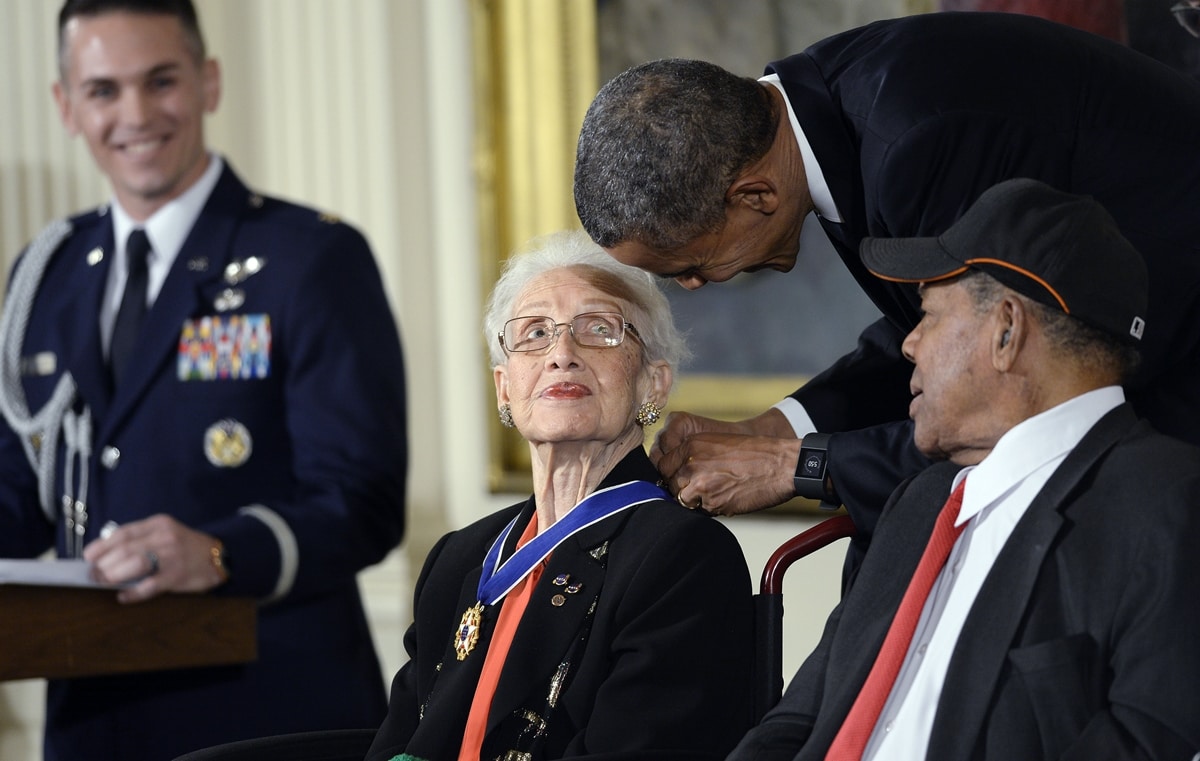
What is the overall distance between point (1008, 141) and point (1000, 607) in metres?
0.60

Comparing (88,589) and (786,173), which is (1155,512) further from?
(88,589)

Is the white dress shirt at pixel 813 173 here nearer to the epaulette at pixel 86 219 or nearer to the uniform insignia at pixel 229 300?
the uniform insignia at pixel 229 300

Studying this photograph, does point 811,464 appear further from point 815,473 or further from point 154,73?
point 154,73

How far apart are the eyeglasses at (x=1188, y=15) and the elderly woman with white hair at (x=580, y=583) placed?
1534 millimetres

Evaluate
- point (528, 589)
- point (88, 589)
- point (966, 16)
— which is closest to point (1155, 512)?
point (966, 16)

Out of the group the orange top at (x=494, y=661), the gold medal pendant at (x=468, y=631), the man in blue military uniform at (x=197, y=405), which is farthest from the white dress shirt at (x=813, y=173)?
the man in blue military uniform at (x=197, y=405)

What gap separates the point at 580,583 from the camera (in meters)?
2.37

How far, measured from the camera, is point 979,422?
1.95 metres

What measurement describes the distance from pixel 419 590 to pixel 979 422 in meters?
1.04

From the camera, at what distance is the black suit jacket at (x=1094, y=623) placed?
1.71 m

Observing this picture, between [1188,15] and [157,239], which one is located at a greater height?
[1188,15]

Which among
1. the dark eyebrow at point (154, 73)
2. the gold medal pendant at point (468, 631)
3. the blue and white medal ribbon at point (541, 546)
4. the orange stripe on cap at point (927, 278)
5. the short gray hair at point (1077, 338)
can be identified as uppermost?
the dark eyebrow at point (154, 73)

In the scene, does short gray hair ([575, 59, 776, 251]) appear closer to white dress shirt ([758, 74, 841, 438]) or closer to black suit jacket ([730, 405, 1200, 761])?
white dress shirt ([758, 74, 841, 438])

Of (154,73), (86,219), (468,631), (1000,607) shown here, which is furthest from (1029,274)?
(86,219)
